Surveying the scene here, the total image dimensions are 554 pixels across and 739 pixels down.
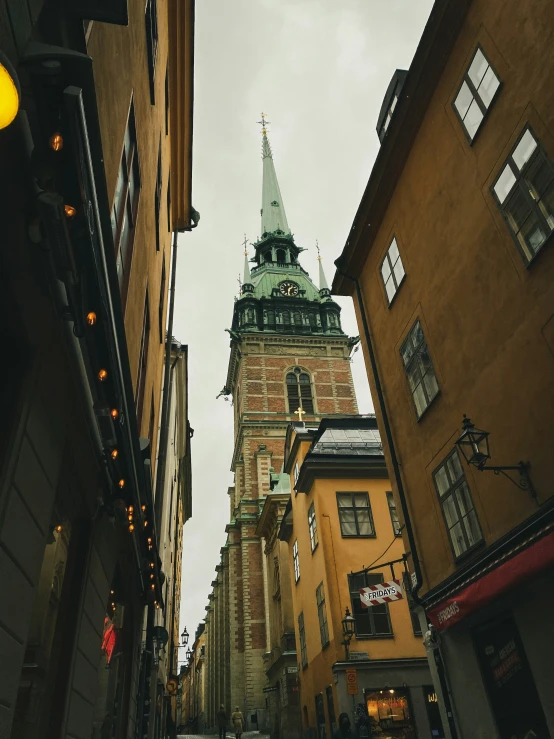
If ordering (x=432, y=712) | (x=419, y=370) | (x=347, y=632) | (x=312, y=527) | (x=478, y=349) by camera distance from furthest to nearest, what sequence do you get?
(x=312, y=527) < (x=347, y=632) < (x=432, y=712) < (x=419, y=370) < (x=478, y=349)

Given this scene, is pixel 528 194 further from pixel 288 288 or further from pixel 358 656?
pixel 288 288

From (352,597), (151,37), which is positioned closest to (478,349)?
(151,37)

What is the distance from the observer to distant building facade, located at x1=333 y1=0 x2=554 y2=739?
26.2 feet

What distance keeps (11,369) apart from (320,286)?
7016 centimetres

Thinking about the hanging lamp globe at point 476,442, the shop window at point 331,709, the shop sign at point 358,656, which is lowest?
the shop window at point 331,709

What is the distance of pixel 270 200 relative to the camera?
85.9m

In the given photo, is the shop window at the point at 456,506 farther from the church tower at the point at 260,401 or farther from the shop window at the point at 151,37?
the church tower at the point at 260,401

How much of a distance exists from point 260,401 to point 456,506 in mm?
44835

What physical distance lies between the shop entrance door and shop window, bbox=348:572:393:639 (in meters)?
9.16

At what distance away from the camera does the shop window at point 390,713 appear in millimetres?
16266

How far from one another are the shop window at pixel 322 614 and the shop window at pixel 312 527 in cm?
147

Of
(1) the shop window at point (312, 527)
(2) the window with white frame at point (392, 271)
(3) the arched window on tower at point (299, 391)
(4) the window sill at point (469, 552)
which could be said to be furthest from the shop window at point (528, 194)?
(3) the arched window on tower at point (299, 391)

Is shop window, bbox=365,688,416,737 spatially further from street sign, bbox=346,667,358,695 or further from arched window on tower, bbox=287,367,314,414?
arched window on tower, bbox=287,367,314,414

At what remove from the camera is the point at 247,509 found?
49094mm
